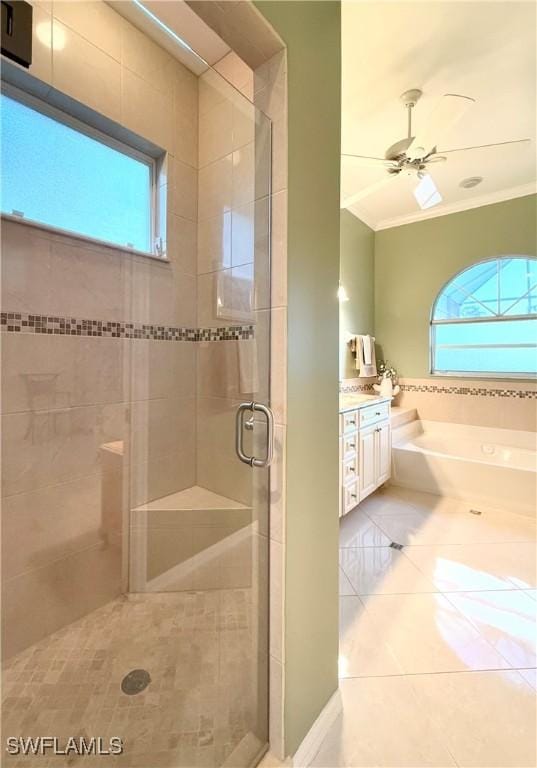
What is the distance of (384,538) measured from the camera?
8.13 feet

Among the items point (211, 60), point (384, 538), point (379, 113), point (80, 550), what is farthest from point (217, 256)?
point (384, 538)

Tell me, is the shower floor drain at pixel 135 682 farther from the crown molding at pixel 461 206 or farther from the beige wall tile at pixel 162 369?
the crown molding at pixel 461 206

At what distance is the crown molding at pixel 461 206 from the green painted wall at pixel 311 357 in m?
3.24

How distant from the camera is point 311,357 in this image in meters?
1.11

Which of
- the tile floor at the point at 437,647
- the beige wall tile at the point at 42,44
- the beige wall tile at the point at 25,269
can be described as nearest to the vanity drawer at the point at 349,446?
the tile floor at the point at 437,647

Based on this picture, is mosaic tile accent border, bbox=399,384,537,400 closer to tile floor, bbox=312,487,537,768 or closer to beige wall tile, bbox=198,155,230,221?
tile floor, bbox=312,487,537,768

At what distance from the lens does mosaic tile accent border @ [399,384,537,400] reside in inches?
138

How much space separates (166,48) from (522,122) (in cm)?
256

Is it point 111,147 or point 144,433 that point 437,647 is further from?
point 111,147

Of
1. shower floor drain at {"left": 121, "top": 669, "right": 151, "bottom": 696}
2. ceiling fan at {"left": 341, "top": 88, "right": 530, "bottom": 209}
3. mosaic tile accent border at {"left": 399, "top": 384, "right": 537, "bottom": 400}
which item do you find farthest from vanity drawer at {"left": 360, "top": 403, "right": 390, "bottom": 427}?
shower floor drain at {"left": 121, "top": 669, "right": 151, "bottom": 696}

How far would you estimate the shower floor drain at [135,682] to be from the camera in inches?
48.8

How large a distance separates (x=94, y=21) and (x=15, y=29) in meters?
1.05

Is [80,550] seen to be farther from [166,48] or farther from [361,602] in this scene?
[166,48]

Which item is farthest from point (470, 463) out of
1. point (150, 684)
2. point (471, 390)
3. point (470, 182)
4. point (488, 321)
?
point (150, 684)
